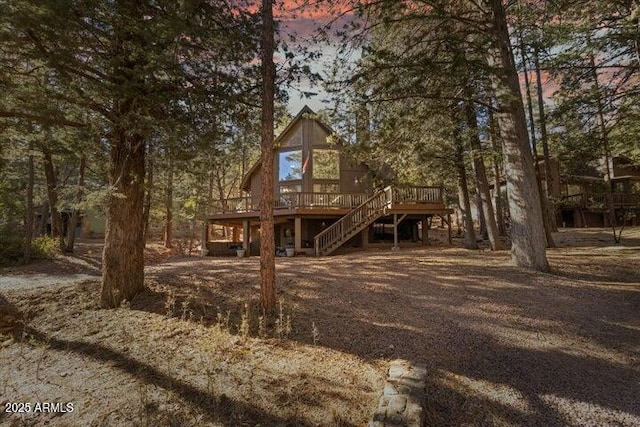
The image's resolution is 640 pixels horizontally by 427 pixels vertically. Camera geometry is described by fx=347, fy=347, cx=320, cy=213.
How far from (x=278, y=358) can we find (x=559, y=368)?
11.3ft

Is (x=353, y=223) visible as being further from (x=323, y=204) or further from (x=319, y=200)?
(x=319, y=200)

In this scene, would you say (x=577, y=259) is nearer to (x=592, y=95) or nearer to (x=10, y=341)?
(x=592, y=95)

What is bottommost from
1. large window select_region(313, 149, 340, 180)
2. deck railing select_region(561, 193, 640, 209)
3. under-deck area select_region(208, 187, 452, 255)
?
under-deck area select_region(208, 187, 452, 255)

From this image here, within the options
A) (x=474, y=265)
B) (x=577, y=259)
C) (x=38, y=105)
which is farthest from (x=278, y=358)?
(x=577, y=259)

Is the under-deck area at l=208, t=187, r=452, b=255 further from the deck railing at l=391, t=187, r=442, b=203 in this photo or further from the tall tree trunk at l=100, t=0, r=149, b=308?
the tall tree trunk at l=100, t=0, r=149, b=308

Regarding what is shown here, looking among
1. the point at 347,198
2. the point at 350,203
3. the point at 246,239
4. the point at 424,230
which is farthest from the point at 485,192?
the point at 246,239

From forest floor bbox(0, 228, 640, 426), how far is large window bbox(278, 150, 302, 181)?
11.7m

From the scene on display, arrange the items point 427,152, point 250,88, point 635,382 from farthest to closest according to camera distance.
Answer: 1. point 427,152
2. point 250,88
3. point 635,382

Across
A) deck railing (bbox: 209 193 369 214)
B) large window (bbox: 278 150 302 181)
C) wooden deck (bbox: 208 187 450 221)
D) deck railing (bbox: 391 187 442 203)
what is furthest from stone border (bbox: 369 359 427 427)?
large window (bbox: 278 150 302 181)

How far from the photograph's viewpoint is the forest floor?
3465mm

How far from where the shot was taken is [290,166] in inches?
764

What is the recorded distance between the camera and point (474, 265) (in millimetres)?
8898

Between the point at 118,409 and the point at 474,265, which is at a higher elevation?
the point at 474,265

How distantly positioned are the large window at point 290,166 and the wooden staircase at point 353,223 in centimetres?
454
